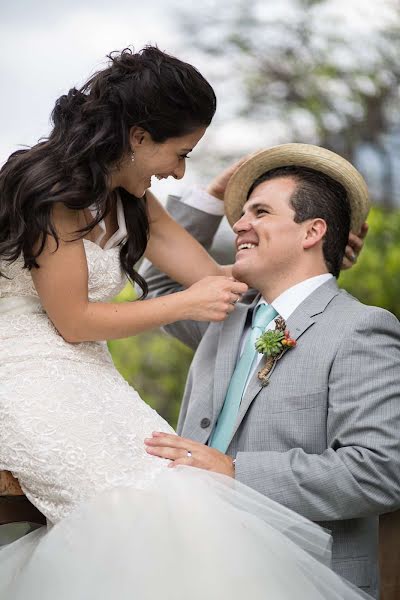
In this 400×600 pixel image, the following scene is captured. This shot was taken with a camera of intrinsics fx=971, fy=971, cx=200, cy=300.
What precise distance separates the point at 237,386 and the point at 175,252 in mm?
504

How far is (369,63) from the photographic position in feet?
26.0

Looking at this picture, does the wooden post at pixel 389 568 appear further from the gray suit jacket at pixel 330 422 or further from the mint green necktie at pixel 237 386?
the mint green necktie at pixel 237 386

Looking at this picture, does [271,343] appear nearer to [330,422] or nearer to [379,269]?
[330,422]

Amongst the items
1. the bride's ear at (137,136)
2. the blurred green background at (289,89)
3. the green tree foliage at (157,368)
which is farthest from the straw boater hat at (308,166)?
the green tree foliage at (157,368)

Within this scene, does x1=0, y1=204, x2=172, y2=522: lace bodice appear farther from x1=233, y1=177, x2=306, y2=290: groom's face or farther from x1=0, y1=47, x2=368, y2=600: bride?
x1=233, y1=177, x2=306, y2=290: groom's face

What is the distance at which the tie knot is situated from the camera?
3.26 m

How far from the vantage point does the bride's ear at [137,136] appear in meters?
2.76

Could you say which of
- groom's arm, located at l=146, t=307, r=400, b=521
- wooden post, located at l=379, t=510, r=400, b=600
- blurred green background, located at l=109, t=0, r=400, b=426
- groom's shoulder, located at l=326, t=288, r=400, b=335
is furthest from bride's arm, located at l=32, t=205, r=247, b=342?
blurred green background, located at l=109, t=0, r=400, b=426

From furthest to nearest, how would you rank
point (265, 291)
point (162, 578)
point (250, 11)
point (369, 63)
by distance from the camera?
point (250, 11) → point (369, 63) → point (265, 291) → point (162, 578)

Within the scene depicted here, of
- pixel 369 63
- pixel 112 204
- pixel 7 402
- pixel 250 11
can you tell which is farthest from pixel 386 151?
pixel 7 402

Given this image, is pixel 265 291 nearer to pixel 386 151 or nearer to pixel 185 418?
pixel 185 418

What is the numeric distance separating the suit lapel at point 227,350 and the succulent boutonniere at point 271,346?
176 millimetres

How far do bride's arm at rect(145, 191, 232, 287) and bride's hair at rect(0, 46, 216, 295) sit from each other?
0.39 m

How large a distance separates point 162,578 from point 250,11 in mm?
7050
